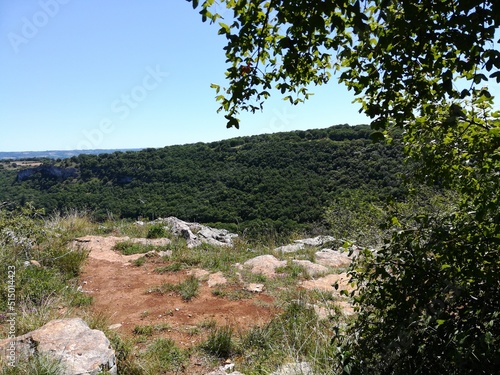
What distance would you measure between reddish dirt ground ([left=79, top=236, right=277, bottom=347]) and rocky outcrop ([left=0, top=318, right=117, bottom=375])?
3.33ft

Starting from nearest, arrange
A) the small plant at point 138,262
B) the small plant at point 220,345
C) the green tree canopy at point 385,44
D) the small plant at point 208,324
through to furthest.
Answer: the green tree canopy at point 385,44, the small plant at point 220,345, the small plant at point 208,324, the small plant at point 138,262

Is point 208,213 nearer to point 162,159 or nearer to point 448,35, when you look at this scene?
point 162,159

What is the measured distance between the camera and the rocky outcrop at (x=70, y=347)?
108 inches

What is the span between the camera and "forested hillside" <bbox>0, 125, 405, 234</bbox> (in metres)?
30.5

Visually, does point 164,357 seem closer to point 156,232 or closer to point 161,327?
point 161,327

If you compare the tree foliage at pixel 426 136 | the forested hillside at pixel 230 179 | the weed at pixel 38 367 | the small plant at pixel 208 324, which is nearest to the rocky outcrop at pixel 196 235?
the small plant at pixel 208 324

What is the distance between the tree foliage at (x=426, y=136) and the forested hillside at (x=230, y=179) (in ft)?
64.5

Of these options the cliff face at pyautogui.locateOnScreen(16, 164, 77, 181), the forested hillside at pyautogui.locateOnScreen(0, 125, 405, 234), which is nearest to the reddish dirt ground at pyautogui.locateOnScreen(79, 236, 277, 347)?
the forested hillside at pyautogui.locateOnScreen(0, 125, 405, 234)

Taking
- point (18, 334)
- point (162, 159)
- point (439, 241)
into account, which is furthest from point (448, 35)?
point (162, 159)

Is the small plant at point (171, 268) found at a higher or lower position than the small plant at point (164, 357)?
lower

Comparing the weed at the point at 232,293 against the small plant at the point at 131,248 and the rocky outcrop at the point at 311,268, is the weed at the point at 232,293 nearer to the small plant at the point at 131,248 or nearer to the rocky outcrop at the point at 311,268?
the rocky outcrop at the point at 311,268

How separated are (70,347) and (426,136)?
132 inches

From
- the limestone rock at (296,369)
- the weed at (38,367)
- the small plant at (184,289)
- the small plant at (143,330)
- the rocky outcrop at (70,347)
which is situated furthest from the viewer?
the small plant at (184,289)

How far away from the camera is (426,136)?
2.00m
